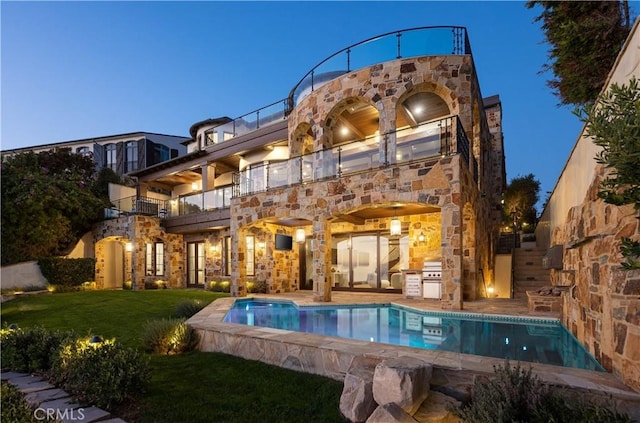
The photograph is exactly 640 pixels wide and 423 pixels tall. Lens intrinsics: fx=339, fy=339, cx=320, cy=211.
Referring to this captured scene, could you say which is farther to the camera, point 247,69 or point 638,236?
point 247,69

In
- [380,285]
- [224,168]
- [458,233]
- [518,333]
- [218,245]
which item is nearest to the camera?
[518,333]

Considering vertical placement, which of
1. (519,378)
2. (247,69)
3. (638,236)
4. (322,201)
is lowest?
(519,378)

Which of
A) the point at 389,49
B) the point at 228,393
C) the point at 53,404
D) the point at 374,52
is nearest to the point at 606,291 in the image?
the point at 228,393

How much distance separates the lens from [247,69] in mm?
78188

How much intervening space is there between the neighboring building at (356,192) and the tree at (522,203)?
21.8 ft

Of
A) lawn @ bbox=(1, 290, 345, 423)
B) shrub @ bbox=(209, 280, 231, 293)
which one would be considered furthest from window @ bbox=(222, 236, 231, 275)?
lawn @ bbox=(1, 290, 345, 423)

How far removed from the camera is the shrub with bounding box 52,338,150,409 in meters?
3.46

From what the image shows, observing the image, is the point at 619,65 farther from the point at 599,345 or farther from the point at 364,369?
the point at 364,369

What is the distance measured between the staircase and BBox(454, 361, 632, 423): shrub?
10221 mm

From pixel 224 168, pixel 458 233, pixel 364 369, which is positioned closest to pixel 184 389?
pixel 364 369

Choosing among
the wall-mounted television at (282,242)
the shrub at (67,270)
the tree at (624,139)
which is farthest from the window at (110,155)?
the tree at (624,139)

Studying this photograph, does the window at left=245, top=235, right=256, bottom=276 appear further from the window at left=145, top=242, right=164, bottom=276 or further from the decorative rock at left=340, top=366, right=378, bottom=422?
the decorative rock at left=340, top=366, right=378, bottom=422

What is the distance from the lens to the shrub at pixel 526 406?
93.7 inches

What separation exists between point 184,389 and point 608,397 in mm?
4201
